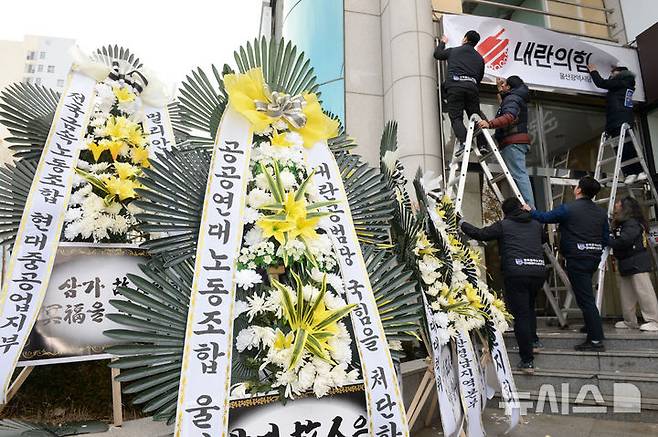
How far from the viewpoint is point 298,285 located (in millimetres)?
1347

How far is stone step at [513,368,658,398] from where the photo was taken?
297 centimetres

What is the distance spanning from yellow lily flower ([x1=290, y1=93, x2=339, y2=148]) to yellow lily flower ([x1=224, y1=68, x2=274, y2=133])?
147mm

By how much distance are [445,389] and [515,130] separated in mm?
3451

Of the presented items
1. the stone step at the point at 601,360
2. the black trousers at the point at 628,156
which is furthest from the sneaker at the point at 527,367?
the black trousers at the point at 628,156

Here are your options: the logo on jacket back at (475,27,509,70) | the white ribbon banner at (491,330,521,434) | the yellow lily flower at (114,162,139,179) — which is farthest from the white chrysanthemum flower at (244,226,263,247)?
the logo on jacket back at (475,27,509,70)

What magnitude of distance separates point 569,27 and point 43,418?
8.65 m

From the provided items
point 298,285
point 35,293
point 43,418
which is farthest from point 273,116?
point 43,418

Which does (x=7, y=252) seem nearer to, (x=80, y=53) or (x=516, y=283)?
(x=80, y=53)

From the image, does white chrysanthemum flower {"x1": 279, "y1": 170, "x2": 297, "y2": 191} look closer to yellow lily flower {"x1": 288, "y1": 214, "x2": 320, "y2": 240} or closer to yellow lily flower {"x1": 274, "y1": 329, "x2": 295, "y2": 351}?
yellow lily flower {"x1": 288, "y1": 214, "x2": 320, "y2": 240}

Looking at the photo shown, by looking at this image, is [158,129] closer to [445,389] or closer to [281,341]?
[281,341]

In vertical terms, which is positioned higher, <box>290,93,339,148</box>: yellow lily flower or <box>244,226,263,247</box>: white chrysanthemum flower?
<box>290,93,339,148</box>: yellow lily flower

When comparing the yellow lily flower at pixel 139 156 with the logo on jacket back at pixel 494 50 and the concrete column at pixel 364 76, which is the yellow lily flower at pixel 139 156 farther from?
the logo on jacket back at pixel 494 50

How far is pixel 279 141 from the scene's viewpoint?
1.62 m

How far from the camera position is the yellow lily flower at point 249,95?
1541 mm
